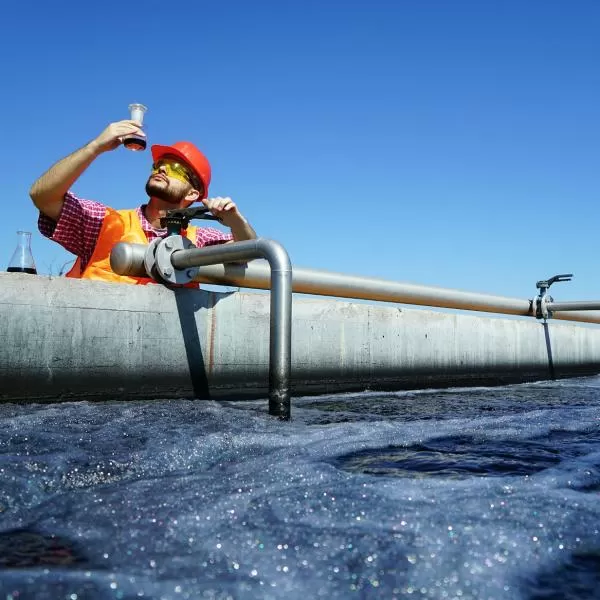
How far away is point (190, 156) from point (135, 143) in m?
0.60

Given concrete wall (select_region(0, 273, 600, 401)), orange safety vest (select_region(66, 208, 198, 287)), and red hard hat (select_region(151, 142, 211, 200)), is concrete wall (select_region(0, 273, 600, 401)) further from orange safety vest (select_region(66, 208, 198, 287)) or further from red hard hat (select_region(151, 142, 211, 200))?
red hard hat (select_region(151, 142, 211, 200))

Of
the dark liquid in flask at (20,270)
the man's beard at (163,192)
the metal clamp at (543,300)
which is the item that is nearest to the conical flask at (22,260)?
the dark liquid in flask at (20,270)

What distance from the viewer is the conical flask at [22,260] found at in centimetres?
276

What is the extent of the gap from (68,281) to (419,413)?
170 centimetres

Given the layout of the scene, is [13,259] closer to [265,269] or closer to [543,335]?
[265,269]

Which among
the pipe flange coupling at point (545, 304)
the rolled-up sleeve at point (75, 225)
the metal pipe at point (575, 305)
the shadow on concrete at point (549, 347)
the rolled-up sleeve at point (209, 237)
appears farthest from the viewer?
the shadow on concrete at point (549, 347)

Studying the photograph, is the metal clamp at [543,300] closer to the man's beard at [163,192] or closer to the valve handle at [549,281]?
the valve handle at [549,281]

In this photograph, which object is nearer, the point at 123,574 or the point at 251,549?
Result: the point at 123,574

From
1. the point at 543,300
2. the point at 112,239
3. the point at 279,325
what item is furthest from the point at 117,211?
the point at 543,300

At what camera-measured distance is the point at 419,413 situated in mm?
2891

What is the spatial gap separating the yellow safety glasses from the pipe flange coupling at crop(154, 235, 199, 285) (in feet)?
1.94

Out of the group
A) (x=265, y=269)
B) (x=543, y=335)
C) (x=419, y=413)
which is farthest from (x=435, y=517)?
(x=543, y=335)

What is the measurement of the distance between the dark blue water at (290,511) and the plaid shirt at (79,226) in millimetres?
1232

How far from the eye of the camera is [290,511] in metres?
1.20
